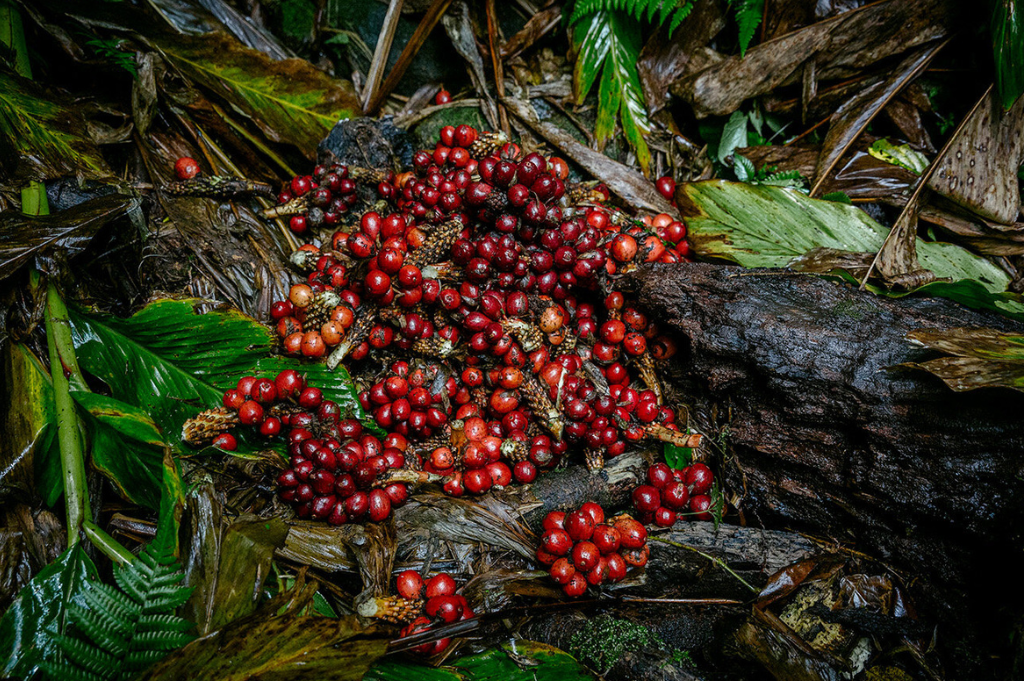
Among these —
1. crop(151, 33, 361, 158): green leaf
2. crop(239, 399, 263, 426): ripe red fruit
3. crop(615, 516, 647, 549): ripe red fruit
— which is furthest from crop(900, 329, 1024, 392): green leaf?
crop(151, 33, 361, 158): green leaf

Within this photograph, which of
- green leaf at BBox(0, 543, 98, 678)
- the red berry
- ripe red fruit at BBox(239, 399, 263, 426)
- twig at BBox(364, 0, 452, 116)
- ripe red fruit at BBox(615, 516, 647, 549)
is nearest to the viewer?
green leaf at BBox(0, 543, 98, 678)

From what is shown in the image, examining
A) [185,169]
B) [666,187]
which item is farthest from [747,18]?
[185,169]

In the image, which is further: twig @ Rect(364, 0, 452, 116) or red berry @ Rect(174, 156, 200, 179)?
twig @ Rect(364, 0, 452, 116)

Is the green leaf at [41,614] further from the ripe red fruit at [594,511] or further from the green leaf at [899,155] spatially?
the green leaf at [899,155]

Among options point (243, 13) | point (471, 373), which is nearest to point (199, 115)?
point (243, 13)

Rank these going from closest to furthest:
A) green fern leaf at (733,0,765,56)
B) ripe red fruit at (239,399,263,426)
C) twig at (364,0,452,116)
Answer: ripe red fruit at (239,399,263,426)
green fern leaf at (733,0,765,56)
twig at (364,0,452,116)

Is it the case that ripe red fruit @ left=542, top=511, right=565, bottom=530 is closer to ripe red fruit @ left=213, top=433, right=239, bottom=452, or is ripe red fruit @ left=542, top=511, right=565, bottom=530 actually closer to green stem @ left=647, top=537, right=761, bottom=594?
green stem @ left=647, top=537, right=761, bottom=594

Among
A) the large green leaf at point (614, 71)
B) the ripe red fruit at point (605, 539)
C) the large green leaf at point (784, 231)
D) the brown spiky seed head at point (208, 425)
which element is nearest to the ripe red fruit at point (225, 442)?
the brown spiky seed head at point (208, 425)
